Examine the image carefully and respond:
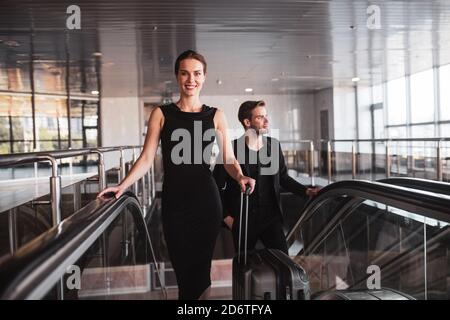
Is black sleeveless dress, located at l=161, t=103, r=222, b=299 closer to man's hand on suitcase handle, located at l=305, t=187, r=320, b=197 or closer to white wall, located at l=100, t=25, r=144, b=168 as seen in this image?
man's hand on suitcase handle, located at l=305, t=187, r=320, b=197

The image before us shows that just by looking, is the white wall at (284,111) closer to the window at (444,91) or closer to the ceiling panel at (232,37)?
the ceiling panel at (232,37)

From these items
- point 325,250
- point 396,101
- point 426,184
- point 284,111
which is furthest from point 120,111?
point 426,184

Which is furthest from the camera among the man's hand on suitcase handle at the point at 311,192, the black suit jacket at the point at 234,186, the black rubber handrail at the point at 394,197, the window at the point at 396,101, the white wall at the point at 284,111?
the white wall at the point at 284,111

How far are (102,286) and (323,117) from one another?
20159mm

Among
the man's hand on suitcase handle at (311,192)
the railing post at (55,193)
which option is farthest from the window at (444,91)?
the railing post at (55,193)

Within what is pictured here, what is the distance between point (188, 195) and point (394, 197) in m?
0.95

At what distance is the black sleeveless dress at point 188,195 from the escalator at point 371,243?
0.74 m

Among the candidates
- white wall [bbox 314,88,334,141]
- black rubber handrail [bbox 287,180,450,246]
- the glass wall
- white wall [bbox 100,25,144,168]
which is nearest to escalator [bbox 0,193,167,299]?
black rubber handrail [bbox 287,180,450,246]

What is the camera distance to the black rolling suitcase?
2.23 metres

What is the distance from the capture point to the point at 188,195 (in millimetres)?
2619

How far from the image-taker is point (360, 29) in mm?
9766

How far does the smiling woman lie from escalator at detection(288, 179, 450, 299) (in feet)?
2.50

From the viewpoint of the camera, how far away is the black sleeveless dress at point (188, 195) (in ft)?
8.46
